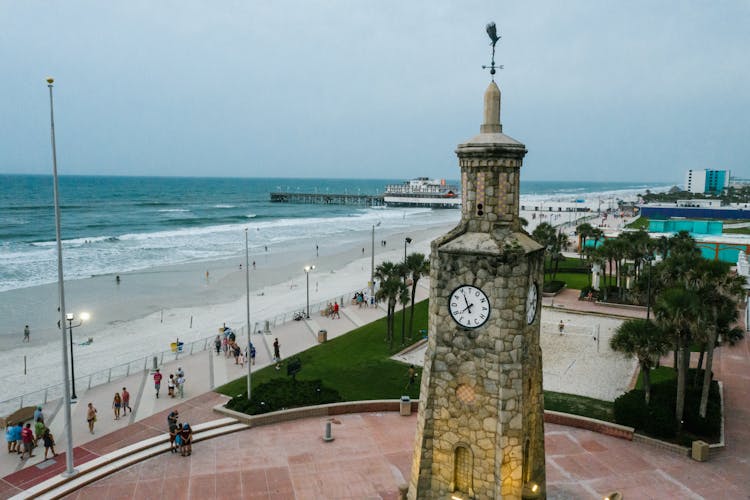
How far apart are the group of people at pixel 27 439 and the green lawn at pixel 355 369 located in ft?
19.9

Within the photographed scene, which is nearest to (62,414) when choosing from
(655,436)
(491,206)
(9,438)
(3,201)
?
(9,438)

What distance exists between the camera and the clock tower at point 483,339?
9.24 metres

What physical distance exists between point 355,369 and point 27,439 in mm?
11720

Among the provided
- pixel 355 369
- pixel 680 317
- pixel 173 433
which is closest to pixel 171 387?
pixel 173 433

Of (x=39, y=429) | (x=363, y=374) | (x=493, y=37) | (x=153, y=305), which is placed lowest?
(x=153, y=305)

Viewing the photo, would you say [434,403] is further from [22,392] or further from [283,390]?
[22,392]

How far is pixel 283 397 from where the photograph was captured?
18.8 m

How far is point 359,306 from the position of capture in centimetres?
3588

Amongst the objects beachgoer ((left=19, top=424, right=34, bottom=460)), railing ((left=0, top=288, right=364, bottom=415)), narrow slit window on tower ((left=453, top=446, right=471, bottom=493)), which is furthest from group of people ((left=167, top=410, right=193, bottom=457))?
narrow slit window on tower ((left=453, top=446, right=471, bottom=493))

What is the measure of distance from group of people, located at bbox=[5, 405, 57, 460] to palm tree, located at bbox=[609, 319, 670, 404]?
667 inches

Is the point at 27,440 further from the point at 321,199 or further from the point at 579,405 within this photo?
the point at 321,199

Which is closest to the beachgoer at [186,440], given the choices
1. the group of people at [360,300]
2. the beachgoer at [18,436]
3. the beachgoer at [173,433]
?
the beachgoer at [173,433]

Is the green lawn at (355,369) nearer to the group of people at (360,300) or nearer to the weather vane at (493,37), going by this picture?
the group of people at (360,300)

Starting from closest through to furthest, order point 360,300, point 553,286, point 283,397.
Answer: point 283,397
point 360,300
point 553,286
